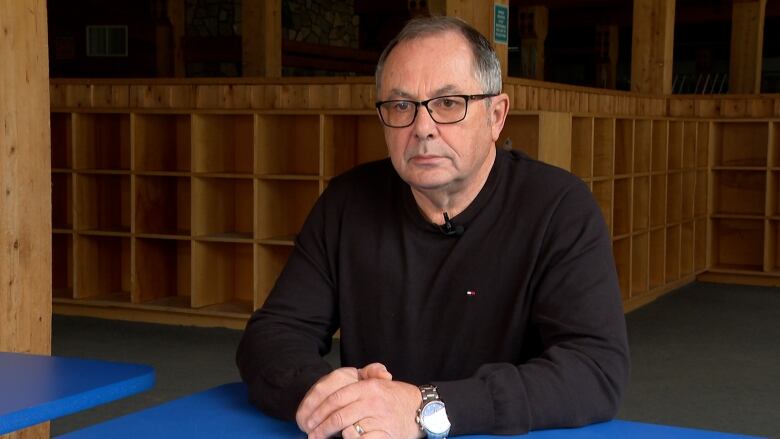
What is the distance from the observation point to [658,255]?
7.91 m

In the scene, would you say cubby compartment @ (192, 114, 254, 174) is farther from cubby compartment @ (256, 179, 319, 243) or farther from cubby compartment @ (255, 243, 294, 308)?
cubby compartment @ (255, 243, 294, 308)

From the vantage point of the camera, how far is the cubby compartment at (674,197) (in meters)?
8.13

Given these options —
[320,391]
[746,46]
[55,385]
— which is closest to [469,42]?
[320,391]

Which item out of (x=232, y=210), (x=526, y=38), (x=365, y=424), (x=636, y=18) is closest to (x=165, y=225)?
(x=232, y=210)

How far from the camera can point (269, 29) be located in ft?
25.7

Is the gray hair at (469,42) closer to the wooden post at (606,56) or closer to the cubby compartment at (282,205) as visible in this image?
the cubby compartment at (282,205)

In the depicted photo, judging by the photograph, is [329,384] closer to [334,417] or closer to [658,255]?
[334,417]

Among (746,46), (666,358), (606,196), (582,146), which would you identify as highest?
(746,46)

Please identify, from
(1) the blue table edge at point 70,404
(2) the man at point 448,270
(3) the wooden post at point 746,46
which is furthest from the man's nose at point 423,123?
(3) the wooden post at point 746,46

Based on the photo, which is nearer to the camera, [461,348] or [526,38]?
[461,348]

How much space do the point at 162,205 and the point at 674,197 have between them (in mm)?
3909

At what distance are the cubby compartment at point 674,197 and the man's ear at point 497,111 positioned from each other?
20.6ft

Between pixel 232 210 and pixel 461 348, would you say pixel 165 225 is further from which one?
pixel 461 348

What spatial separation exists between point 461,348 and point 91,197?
16.9 feet
